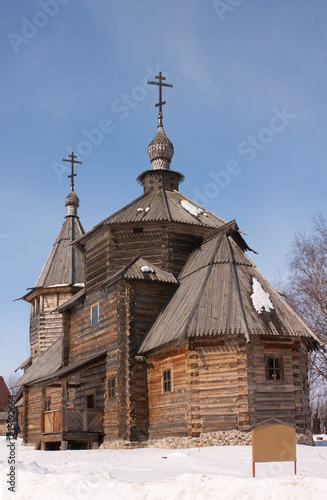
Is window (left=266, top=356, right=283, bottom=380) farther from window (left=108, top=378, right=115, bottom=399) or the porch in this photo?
the porch

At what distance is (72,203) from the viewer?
159 feet

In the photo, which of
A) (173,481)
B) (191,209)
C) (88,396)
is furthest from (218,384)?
(191,209)

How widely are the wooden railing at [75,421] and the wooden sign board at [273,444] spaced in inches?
538

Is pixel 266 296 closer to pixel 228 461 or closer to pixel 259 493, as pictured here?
pixel 228 461

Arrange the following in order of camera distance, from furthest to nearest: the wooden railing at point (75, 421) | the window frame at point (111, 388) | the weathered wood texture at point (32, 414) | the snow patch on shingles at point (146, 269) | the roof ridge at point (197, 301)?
the weathered wood texture at point (32, 414) < the snow patch on shingles at point (146, 269) < the window frame at point (111, 388) < the wooden railing at point (75, 421) < the roof ridge at point (197, 301)

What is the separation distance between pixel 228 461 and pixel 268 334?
21.3ft

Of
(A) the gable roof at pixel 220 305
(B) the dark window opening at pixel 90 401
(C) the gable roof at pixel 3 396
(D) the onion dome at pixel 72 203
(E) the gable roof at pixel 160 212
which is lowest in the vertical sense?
(C) the gable roof at pixel 3 396

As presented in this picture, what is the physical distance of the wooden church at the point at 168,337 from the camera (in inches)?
802

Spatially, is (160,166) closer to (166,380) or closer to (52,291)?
(166,380)

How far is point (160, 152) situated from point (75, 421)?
15194 millimetres

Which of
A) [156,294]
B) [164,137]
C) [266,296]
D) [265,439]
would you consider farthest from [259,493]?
[164,137]

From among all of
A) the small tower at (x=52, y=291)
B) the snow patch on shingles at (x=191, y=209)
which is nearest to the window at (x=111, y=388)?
the snow patch on shingles at (x=191, y=209)

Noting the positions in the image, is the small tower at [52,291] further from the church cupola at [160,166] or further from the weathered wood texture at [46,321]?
the church cupola at [160,166]

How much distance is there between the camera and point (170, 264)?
85.5 ft
